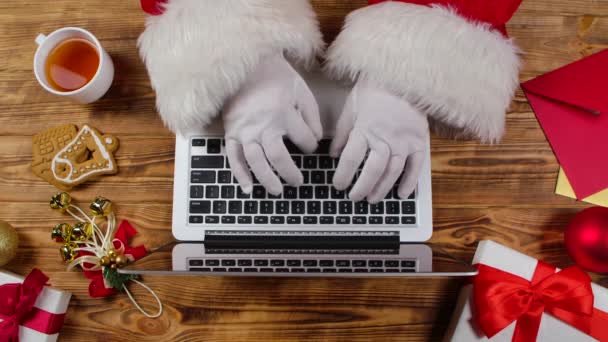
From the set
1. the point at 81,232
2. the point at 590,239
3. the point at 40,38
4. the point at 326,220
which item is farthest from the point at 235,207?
the point at 590,239

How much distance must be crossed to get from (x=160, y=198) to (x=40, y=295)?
0.20 metres

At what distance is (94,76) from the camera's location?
660 mm

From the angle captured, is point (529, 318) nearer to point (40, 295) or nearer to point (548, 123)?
point (548, 123)

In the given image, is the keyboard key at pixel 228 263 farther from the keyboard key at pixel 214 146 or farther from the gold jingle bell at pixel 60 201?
the gold jingle bell at pixel 60 201

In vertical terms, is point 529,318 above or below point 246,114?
below

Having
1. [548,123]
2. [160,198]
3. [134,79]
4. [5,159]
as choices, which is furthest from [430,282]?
[5,159]

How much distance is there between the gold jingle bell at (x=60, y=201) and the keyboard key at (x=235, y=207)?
236mm

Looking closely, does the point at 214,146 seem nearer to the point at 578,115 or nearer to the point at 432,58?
the point at 432,58

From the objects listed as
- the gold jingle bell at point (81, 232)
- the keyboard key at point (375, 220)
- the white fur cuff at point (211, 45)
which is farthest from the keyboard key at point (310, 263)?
the gold jingle bell at point (81, 232)

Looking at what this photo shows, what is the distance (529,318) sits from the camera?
615mm

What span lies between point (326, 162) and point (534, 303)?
321 mm

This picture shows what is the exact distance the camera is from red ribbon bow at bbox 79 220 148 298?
66 cm

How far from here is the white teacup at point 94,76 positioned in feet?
2.14

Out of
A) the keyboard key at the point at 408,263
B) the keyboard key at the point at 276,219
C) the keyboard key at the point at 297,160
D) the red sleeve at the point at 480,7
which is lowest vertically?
the keyboard key at the point at 276,219
